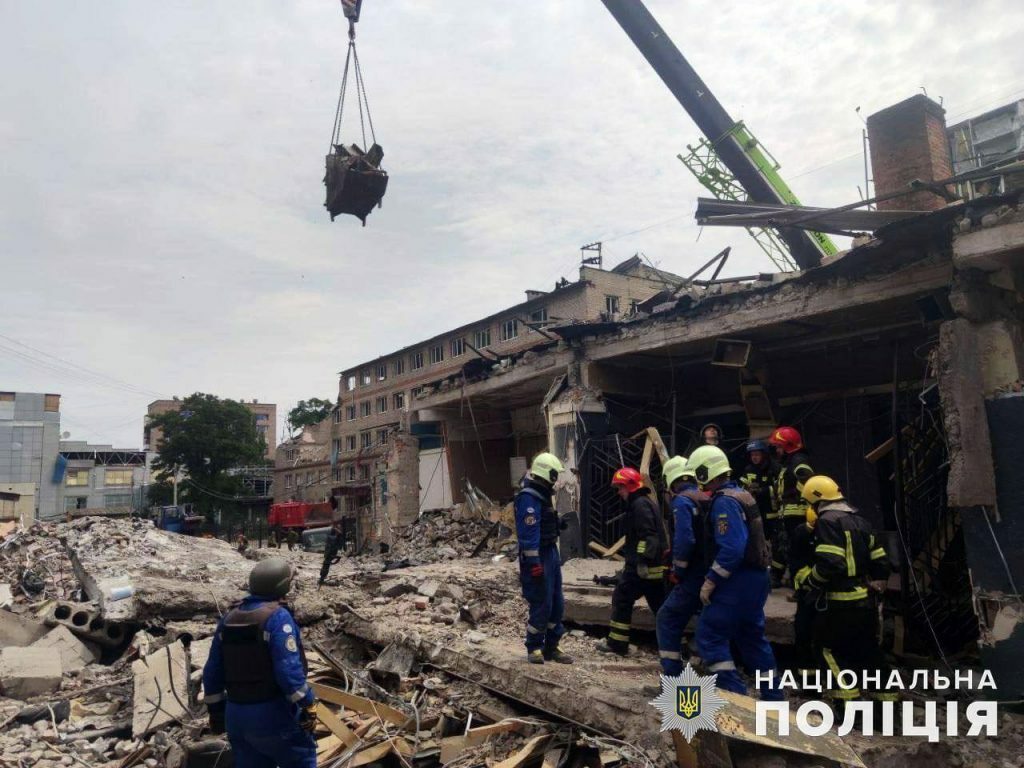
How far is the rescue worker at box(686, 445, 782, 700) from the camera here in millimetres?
4801

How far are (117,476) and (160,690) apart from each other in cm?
5514

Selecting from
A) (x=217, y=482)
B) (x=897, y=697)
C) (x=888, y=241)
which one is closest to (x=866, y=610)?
(x=897, y=697)

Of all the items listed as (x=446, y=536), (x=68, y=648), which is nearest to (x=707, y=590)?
(x=68, y=648)

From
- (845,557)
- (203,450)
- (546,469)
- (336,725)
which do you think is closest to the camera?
(845,557)

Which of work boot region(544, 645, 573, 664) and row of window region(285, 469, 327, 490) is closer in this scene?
work boot region(544, 645, 573, 664)

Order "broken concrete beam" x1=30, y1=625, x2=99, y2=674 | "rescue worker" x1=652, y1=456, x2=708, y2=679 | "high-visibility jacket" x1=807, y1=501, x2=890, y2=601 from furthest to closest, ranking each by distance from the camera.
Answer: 1. "broken concrete beam" x1=30, y1=625, x2=99, y2=674
2. "rescue worker" x1=652, y1=456, x2=708, y2=679
3. "high-visibility jacket" x1=807, y1=501, x2=890, y2=601

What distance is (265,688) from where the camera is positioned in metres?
3.92

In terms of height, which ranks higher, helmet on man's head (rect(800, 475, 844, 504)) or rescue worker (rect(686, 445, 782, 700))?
helmet on man's head (rect(800, 475, 844, 504))

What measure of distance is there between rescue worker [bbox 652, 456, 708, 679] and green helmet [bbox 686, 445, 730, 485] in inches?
8.9

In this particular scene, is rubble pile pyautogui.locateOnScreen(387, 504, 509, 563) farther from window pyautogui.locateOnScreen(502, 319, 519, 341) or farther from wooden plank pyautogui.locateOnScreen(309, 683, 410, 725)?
window pyautogui.locateOnScreen(502, 319, 519, 341)

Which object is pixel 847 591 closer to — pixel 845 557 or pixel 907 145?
pixel 845 557


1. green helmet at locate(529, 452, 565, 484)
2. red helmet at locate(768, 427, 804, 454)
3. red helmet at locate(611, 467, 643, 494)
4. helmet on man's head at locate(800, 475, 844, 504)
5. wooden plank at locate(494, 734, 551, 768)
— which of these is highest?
red helmet at locate(768, 427, 804, 454)

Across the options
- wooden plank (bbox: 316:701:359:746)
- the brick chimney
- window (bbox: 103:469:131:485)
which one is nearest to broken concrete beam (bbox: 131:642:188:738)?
wooden plank (bbox: 316:701:359:746)

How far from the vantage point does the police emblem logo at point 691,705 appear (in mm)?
4086
